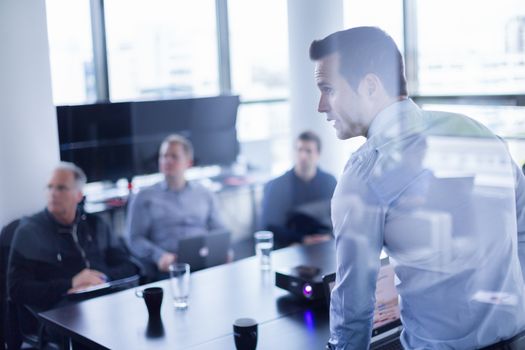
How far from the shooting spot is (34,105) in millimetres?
2811

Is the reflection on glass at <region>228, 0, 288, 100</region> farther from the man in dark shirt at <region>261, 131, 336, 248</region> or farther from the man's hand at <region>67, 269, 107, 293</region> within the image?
the man's hand at <region>67, 269, 107, 293</region>

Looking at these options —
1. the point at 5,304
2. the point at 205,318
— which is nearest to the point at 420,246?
the point at 205,318

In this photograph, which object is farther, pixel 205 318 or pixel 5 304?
pixel 5 304

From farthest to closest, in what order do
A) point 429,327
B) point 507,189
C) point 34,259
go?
point 34,259 < point 507,189 < point 429,327

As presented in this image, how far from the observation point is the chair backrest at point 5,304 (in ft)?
8.66

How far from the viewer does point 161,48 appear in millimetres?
4648

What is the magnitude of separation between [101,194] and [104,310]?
209 cm

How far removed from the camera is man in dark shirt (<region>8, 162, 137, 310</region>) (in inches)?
105

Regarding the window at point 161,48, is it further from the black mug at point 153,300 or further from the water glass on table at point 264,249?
the black mug at point 153,300

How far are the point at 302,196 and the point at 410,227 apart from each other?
244 centimetres

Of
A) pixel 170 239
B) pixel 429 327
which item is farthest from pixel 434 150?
pixel 170 239

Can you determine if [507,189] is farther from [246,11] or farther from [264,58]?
[264,58]

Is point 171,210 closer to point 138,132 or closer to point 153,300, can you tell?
point 138,132

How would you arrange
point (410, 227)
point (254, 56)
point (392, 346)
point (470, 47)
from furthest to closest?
point (254, 56) < point (470, 47) < point (392, 346) < point (410, 227)
